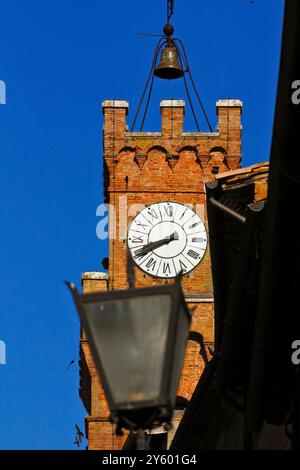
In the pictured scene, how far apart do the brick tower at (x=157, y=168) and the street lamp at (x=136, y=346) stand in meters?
34.3

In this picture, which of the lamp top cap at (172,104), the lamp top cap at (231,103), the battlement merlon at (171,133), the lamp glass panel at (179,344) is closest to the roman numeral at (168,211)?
the battlement merlon at (171,133)

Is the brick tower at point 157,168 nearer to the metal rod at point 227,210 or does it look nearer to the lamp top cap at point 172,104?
the lamp top cap at point 172,104

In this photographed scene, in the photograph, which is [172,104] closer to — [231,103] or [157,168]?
[231,103]

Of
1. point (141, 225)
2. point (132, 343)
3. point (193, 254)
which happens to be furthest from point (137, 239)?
point (132, 343)

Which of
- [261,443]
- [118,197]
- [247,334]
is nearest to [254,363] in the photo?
[247,334]

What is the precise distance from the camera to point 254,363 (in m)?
11.6

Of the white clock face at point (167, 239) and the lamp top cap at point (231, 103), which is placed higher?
the lamp top cap at point (231, 103)

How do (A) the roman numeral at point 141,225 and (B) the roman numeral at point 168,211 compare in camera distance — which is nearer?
(A) the roman numeral at point 141,225

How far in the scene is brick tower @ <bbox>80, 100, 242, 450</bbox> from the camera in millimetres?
42562

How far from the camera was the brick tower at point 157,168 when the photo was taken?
42562 mm

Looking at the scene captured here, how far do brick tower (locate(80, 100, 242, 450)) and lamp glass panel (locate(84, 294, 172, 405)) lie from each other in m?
34.3

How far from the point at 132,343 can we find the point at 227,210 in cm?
501

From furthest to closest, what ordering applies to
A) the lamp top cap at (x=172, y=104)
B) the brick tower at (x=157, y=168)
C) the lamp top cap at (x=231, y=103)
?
the lamp top cap at (x=231, y=103), the lamp top cap at (x=172, y=104), the brick tower at (x=157, y=168)
